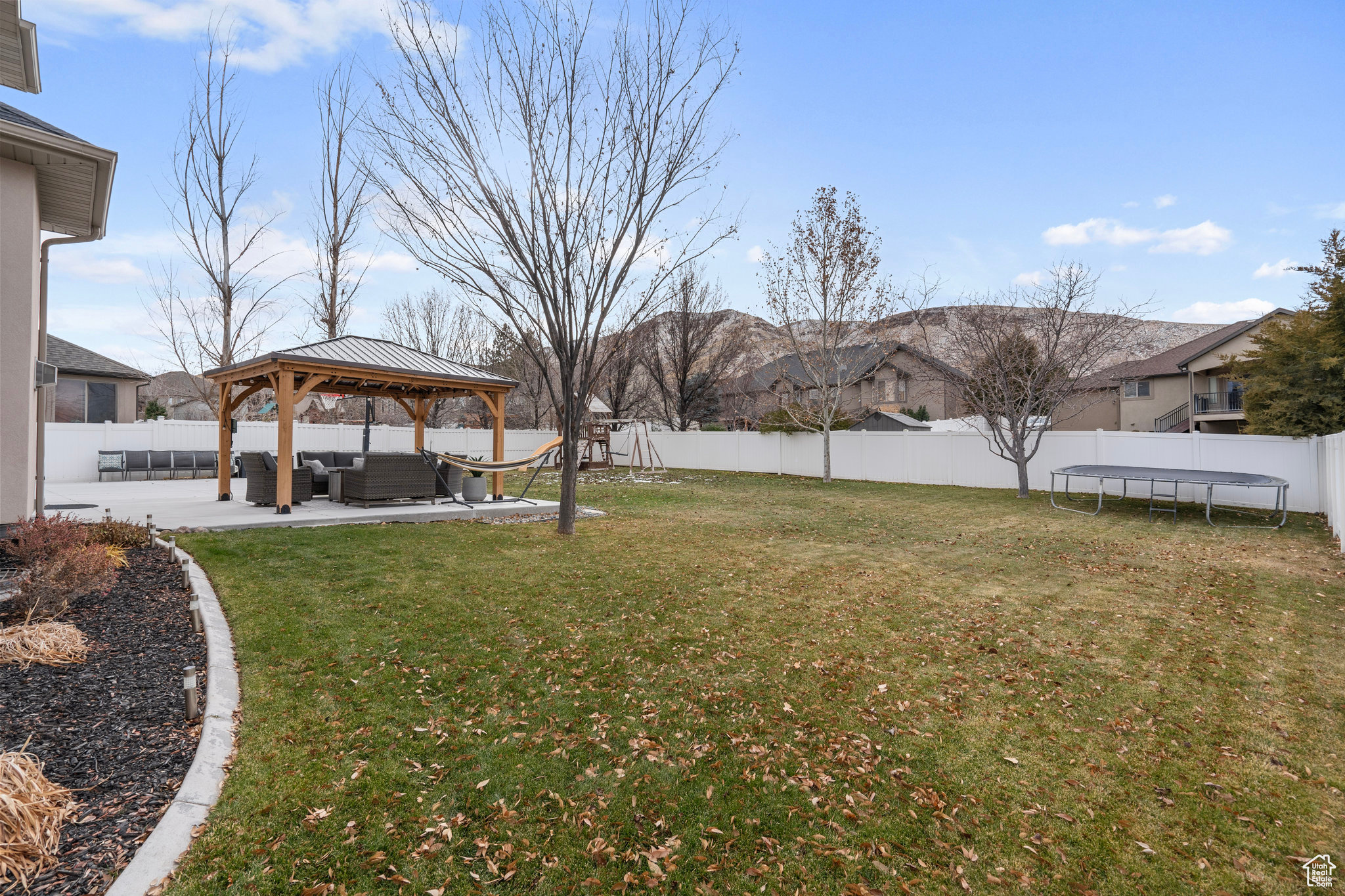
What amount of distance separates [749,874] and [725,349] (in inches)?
927

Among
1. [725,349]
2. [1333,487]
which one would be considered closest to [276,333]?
[725,349]

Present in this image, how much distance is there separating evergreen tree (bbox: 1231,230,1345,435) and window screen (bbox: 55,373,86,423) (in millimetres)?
26922

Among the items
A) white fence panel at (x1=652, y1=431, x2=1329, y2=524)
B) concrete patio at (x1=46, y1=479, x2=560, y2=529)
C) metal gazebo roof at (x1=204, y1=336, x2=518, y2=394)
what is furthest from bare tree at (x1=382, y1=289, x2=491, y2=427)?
metal gazebo roof at (x1=204, y1=336, x2=518, y2=394)

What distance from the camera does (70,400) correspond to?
15.7 m

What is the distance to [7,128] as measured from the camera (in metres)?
4.57

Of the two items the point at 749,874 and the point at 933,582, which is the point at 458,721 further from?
the point at 933,582

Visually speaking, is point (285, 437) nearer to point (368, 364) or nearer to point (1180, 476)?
point (368, 364)

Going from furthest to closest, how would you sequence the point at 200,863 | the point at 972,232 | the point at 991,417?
1. the point at 972,232
2. the point at 991,417
3. the point at 200,863

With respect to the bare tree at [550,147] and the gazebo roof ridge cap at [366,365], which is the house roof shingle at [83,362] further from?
the bare tree at [550,147]

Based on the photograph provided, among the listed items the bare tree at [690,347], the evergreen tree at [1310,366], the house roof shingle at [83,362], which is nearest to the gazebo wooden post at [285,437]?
the house roof shingle at [83,362]

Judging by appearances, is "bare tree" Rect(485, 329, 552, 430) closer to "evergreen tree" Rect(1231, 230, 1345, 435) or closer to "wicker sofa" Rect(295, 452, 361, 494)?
"wicker sofa" Rect(295, 452, 361, 494)

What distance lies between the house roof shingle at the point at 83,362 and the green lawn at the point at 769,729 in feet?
47.5

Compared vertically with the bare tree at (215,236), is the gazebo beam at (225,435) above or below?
below

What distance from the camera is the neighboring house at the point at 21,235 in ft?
15.7
